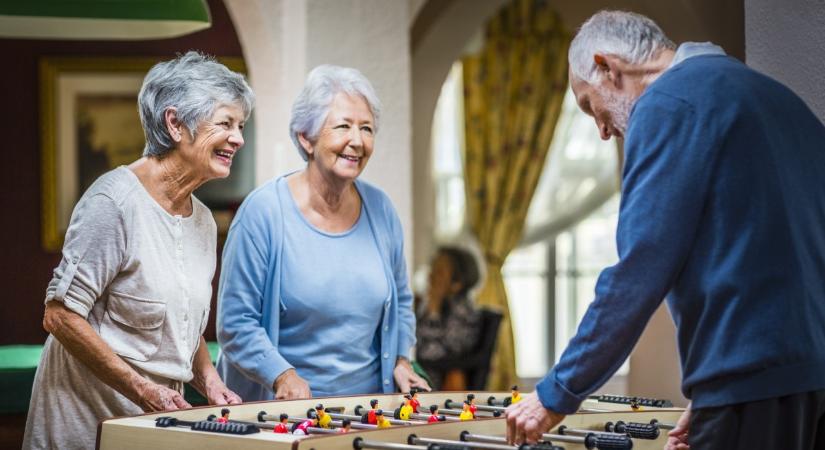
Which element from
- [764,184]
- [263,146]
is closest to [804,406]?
[764,184]

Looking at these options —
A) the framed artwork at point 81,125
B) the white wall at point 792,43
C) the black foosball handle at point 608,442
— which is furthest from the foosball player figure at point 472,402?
the framed artwork at point 81,125

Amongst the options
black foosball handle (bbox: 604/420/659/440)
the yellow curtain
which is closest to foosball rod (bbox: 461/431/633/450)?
black foosball handle (bbox: 604/420/659/440)

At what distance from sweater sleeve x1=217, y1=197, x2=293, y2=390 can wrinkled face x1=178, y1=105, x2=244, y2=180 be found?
251 mm

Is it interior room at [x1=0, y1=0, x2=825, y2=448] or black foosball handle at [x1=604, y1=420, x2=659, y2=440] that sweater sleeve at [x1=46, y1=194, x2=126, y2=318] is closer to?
black foosball handle at [x1=604, y1=420, x2=659, y2=440]

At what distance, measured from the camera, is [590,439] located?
2492 millimetres

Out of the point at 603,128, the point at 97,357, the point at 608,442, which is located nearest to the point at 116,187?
the point at 97,357

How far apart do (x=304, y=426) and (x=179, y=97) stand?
834 millimetres

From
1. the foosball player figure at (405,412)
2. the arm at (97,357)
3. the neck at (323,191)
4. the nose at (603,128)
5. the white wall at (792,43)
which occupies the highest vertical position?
the white wall at (792,43)

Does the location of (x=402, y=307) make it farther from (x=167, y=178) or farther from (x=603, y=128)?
(x=603, y=128)

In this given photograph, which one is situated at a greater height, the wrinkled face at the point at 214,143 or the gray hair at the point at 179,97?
the gray hair at the point at 179,97

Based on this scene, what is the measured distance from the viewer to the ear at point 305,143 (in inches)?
127

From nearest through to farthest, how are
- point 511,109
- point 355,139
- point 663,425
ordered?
point 663,425 → point 355,139 → point 511,109

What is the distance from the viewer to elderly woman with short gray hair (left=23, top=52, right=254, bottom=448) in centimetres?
264

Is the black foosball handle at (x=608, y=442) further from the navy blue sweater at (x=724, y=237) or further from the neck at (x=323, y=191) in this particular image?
the neck at (x=323, y=191)
